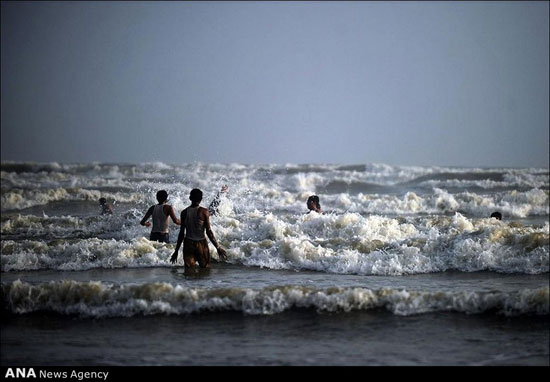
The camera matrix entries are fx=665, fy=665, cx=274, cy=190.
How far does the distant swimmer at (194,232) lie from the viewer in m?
10.8

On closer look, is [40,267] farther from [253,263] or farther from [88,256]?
[253,263]

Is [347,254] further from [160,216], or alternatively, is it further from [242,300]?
[242,300]

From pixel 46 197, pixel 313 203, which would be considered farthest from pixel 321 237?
pixel 46 197

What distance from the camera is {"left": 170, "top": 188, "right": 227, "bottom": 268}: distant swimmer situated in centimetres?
1077

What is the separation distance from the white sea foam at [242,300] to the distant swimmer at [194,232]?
1.60 m

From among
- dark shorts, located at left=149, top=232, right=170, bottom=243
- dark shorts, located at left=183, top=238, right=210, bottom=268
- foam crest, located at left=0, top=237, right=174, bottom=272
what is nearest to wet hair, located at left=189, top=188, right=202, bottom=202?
dark shorts, located at left=183, top=238, right=210, bottom=268

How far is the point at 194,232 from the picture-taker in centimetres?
1091

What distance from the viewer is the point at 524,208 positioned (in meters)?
27.3

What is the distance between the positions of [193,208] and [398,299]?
12.3ft

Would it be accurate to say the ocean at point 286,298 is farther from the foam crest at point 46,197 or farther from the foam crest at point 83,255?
the foam crest at point 46,197

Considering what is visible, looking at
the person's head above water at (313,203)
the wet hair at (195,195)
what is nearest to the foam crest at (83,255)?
the wet hair at (195,195)
